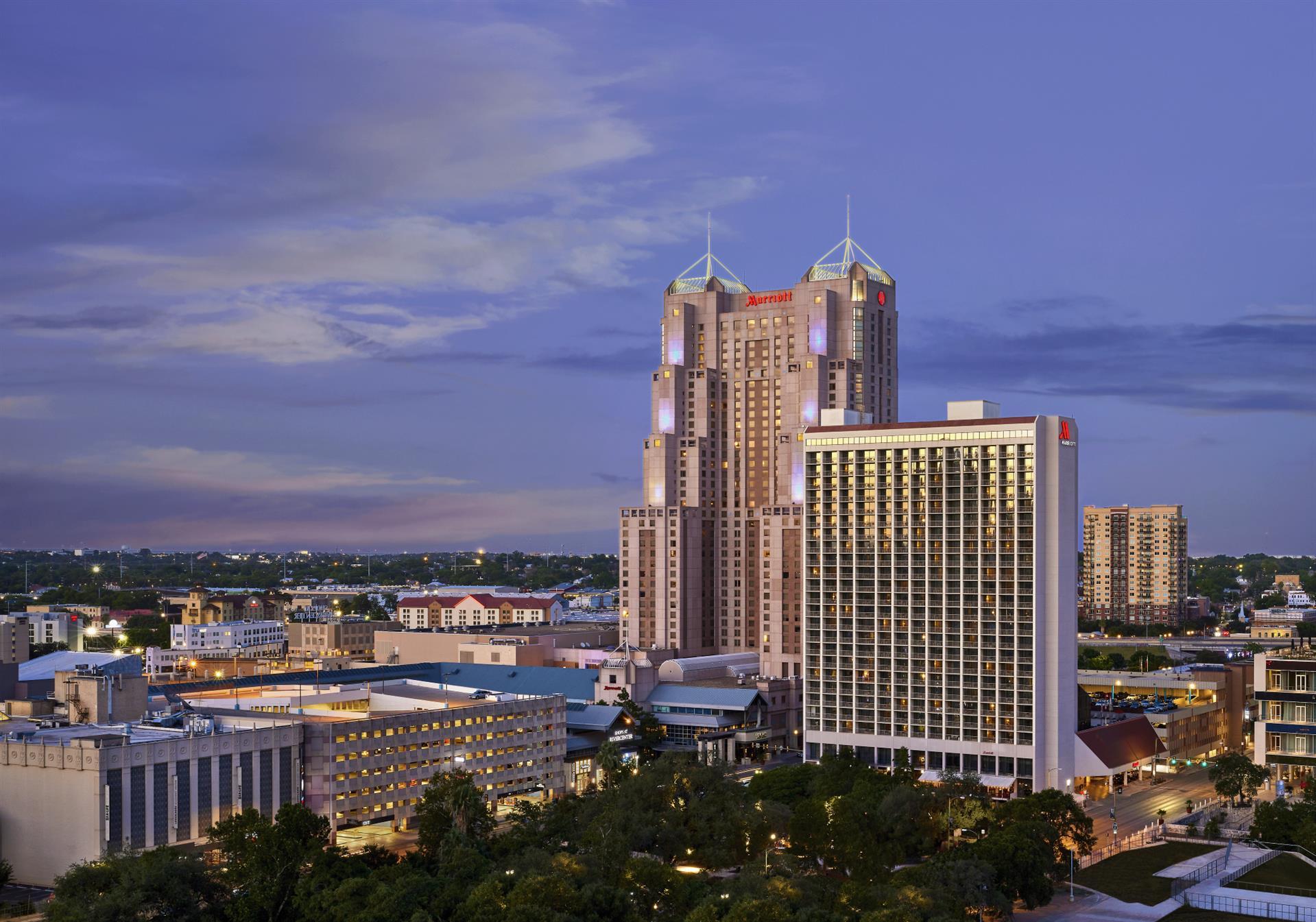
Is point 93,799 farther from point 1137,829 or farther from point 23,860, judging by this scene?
point 1137,829

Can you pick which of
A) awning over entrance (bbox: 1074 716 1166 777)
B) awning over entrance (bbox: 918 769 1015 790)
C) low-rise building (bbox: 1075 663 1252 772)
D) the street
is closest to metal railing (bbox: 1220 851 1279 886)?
the street

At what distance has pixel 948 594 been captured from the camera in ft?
531

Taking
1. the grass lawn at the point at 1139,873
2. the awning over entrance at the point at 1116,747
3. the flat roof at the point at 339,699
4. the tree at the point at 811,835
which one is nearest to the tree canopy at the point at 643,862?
the tree at the point at 811,835

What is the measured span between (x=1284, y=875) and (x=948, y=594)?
170 ft

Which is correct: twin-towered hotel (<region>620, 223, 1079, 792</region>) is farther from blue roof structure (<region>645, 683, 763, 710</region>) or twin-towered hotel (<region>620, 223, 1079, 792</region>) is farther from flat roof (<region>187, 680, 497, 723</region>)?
flat roof (<region>187, 680, 497, 723</region>)

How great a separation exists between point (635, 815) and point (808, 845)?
1495cm

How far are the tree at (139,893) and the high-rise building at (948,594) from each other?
8593 cm

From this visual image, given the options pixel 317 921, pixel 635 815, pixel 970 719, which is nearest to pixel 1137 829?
pixel 970 719

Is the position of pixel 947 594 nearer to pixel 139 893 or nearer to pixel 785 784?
pixel 785 784

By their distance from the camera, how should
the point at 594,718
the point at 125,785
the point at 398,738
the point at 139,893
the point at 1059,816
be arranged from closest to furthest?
the point at 139,893
the point at 125,785
the point at 1059,816
the point at 398,738
the point at 594,718

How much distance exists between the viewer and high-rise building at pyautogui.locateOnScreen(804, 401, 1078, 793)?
15662 centimetres

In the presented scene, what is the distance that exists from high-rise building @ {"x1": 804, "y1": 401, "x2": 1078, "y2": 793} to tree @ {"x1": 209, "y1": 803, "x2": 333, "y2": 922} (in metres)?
73.4

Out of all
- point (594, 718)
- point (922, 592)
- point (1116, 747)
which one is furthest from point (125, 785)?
point (1116, 747)

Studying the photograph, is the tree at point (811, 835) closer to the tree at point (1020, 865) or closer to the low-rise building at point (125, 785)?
the tree at point (1020, 865)
